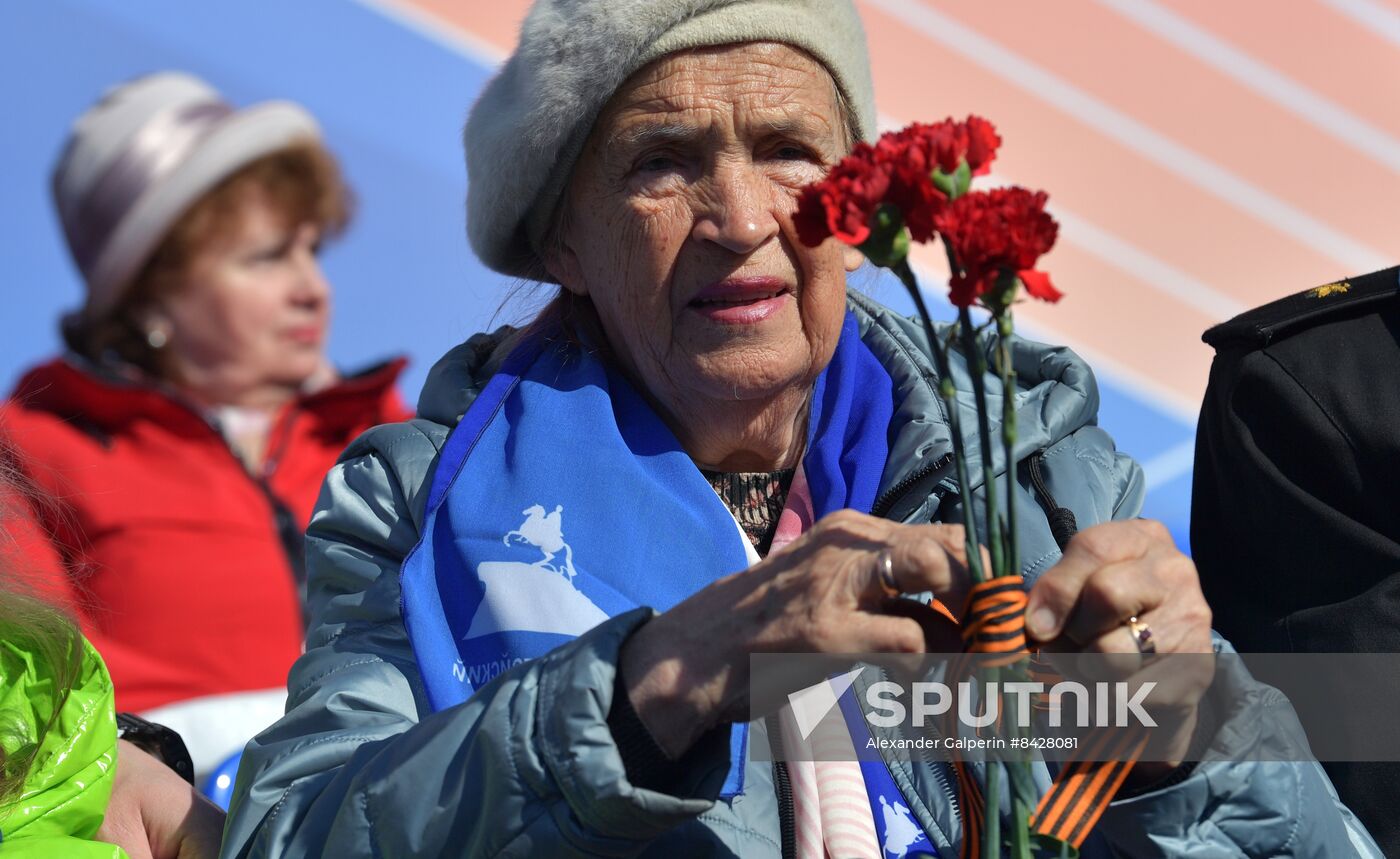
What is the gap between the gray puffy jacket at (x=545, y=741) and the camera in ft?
5.28

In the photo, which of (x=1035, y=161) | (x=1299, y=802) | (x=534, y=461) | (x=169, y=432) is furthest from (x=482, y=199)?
(x=1035, y=161)

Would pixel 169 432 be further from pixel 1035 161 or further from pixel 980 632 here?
pixel 980 632

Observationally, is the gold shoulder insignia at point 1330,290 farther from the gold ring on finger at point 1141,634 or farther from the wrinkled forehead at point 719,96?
the gold ring on finger at point 1141,634

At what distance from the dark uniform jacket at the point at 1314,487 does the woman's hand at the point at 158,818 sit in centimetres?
136

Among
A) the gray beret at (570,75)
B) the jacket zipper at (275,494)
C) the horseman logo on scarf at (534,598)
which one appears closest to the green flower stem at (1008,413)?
the horseman logo on scarf at (534,598)

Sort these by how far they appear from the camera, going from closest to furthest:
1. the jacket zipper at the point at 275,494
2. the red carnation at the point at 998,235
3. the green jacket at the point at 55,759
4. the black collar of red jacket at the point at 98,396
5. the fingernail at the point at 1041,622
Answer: the red carnation at the point at 998,235 → the fingernail at the point at 1041,622 → the green jacket at the point at 55,759 → the jacket zipper at the point at 275,494 → the black collar of red jacket at the point at 98,396

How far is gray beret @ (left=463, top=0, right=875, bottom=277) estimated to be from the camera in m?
2.28

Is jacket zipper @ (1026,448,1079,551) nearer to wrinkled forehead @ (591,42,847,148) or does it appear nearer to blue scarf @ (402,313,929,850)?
blue scarf @ (402,313,929,850)

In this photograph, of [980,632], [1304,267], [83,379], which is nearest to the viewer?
[980,632]

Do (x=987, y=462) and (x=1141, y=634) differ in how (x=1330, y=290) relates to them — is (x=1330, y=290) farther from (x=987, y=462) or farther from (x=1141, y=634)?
(x=987, y=462)

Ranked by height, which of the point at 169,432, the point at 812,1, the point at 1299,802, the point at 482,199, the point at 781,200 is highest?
the point at 812,1

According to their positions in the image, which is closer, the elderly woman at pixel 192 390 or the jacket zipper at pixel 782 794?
the jacket zipper at pixel 782 794

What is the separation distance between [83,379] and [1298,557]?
314 cm

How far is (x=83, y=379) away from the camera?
4266mm
